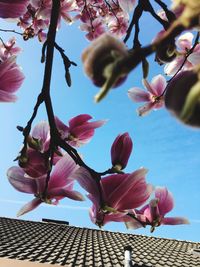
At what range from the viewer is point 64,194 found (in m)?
0.92

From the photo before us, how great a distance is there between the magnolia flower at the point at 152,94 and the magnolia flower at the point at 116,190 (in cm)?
65

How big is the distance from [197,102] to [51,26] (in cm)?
83

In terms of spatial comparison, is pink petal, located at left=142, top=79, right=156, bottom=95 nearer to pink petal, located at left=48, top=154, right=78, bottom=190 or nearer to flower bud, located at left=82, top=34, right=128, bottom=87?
pink petal, located at left=48, top=154, right=78, bottom=190

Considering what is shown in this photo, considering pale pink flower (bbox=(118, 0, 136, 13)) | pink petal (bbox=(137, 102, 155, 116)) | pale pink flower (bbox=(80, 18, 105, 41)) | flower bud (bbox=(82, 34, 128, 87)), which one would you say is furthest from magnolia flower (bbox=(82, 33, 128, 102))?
pale pink flower (bbox=(80, 18, 105, 41))

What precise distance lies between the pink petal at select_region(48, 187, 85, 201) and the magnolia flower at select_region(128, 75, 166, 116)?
61 centimetres

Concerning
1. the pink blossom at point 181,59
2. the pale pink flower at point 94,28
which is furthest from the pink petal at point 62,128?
the pale pink flower at point 94,28

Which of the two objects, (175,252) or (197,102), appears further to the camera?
(175,252)

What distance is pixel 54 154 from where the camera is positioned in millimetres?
1003

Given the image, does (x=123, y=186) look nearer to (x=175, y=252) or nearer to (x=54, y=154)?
(x=54, y=154)

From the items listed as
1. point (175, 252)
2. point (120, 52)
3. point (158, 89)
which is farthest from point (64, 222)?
point (120, 52)

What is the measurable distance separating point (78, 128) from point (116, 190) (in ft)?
1.00

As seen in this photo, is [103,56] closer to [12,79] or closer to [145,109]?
[12,79]

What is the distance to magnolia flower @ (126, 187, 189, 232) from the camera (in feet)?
3.35

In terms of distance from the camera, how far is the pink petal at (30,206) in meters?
0.90
